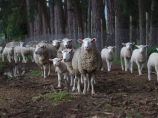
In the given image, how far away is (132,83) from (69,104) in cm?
308

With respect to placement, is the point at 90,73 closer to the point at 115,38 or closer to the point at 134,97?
the point at 134,97

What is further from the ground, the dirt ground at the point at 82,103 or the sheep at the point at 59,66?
the sheep at the point at 59,66

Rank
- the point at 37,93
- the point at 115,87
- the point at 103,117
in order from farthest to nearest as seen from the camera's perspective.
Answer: the point at 115,87
the point at 37,93
the point at 103,117

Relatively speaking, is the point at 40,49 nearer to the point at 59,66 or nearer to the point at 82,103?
the point at 59,66

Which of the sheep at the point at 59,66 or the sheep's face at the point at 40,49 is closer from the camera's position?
the sheep at the point at 59,66

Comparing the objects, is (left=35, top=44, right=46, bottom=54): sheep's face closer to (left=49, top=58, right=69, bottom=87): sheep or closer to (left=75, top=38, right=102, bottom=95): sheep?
(left=49, top=58, right=69, bottom=87): sheep

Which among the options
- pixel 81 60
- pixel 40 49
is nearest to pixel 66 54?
pixel 81 60

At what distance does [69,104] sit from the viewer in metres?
4.73

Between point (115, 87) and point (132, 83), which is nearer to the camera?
point (115, 87)

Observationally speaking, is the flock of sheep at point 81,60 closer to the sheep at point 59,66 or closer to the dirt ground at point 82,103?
the sheep at point 59,66

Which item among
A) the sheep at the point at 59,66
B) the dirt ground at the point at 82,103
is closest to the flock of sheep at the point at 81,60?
the sheep at the point at 59,66

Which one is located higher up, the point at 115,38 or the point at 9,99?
the point at 115,38

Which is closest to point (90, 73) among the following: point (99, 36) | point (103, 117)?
point (103, 117)

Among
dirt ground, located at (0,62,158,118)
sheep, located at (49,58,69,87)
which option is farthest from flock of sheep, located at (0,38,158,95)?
dirt ground, located at (0,62,158,118)
